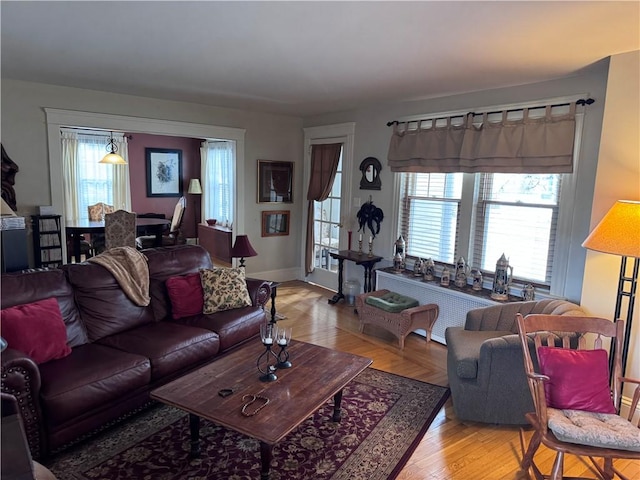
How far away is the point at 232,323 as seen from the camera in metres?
3.35

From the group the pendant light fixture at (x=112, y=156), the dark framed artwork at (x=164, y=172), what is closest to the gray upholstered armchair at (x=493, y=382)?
the pendant light fixture at (x=112, y=156)

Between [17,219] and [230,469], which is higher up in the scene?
[17,219]

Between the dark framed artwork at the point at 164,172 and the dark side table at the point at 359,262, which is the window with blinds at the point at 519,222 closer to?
the dark side table at the point at 359,262

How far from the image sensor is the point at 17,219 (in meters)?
4.01

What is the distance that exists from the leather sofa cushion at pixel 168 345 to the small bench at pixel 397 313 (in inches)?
67.6

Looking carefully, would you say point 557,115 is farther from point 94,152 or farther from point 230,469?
point 94,152

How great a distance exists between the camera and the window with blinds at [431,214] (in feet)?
14.4

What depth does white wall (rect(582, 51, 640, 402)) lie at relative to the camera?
273 cm

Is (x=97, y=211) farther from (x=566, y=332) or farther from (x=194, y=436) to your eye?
(x=566, y=332)

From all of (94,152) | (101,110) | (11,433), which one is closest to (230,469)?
(11,433)

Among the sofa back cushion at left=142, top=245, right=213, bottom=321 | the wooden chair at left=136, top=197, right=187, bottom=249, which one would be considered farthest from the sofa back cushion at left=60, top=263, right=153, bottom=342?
the wooden chair at left=136, top=197, right=187, bottom=249

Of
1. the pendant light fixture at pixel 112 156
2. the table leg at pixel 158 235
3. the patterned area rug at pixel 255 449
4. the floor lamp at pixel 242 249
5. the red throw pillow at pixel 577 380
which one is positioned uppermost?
the pendant light fixture at pixel 112 156

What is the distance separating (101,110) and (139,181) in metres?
3.61

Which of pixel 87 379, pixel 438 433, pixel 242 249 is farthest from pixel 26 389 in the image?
pixel 438 433
